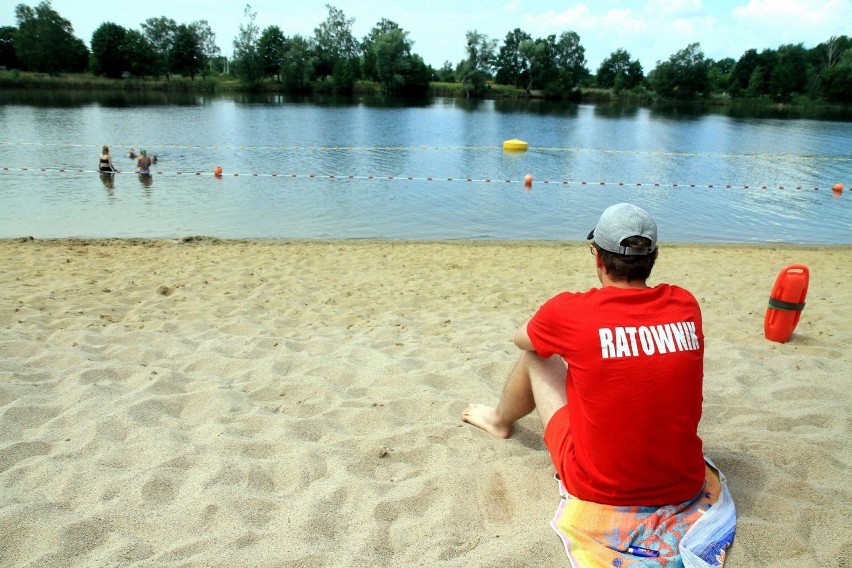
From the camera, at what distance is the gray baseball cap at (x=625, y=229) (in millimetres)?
2533

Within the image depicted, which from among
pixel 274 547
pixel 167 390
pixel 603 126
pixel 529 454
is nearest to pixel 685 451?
pixel 529 454

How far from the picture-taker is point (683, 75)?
87.2 meters

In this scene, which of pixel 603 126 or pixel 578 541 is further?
pixel 603 126

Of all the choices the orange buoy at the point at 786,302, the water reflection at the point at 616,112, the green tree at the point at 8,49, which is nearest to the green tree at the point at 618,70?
the water reflection at the point at 616,112

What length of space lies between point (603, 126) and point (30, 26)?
259ft

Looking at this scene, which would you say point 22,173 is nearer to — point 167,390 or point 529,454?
point 167,390

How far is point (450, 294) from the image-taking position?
23.9 feet

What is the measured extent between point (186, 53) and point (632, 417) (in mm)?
104974

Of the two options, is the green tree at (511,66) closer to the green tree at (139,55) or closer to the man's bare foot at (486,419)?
the green tree at (139,55)

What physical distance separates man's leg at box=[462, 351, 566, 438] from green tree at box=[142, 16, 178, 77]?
98.9 meters

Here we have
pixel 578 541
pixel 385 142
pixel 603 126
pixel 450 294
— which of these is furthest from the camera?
pixel 603 126

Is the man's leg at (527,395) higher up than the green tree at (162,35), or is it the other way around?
the green tree at (162,35)

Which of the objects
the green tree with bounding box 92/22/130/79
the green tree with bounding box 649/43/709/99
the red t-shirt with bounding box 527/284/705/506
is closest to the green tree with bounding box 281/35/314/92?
the green tree with bounding box 92/22/130/79

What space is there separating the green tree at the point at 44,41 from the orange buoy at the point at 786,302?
305 feet
